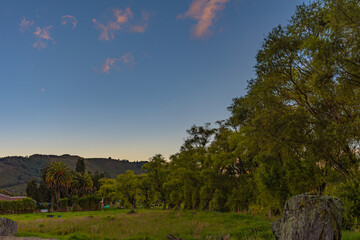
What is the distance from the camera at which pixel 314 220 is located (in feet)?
18.3

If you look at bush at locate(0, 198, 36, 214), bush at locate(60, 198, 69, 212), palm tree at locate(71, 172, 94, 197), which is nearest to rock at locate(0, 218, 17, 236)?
bush at locate(0, 198, 36, 214)

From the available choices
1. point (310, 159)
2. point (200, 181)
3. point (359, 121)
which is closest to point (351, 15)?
point (359, 121)

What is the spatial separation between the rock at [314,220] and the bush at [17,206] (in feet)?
257

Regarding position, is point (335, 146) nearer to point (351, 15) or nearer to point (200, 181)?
point (351, 15)

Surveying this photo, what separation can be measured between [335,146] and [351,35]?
7339mm

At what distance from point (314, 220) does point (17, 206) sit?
80670 millimetres

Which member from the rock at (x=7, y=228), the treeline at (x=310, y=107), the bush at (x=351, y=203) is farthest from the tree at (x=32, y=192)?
the bush at (x=351, y=203)

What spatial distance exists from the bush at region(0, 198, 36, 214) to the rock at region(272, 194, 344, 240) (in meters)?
78.4

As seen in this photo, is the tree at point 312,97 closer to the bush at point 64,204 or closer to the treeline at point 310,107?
the treeline at point 310,107

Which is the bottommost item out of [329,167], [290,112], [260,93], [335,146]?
[329,167]

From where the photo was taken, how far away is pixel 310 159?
18.6 m

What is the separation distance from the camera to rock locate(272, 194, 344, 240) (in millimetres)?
5453

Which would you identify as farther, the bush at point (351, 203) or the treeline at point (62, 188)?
the treeline at point (62, 188)

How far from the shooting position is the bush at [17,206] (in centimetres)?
6331
